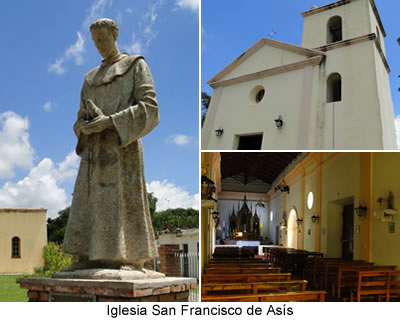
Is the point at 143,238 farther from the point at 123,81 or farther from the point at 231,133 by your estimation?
the point at 231,133

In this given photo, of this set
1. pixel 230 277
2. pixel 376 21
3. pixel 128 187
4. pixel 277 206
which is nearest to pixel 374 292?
pixel 230 277

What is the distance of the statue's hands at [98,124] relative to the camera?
13.9 ft

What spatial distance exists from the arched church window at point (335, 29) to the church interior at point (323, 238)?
4.44 meters

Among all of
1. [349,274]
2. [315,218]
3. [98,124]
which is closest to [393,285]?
[349,274]

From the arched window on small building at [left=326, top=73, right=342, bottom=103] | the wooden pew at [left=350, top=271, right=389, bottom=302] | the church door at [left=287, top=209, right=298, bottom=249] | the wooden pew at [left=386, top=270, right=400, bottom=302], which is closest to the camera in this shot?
the wooden pew at [left=350, top=271, right=389, bottom=302]

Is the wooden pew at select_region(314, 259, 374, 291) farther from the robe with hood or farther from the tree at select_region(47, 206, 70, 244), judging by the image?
the tree at select_region(47, 206, 70, 244)

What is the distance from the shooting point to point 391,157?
10.5m

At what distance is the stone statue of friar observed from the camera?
13.7ft

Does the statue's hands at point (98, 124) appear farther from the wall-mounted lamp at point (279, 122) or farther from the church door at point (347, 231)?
the church door at point (347, 231)

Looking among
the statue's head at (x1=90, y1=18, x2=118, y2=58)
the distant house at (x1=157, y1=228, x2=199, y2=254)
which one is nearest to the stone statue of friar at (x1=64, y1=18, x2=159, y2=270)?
the statue's head at (x1=90, y1=18, x2=118, y2=58)

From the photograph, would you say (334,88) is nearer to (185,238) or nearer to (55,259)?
(185,238)

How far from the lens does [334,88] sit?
49.1ft

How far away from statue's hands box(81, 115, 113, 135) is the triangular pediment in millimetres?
12177

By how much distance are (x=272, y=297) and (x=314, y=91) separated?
9238 mm
